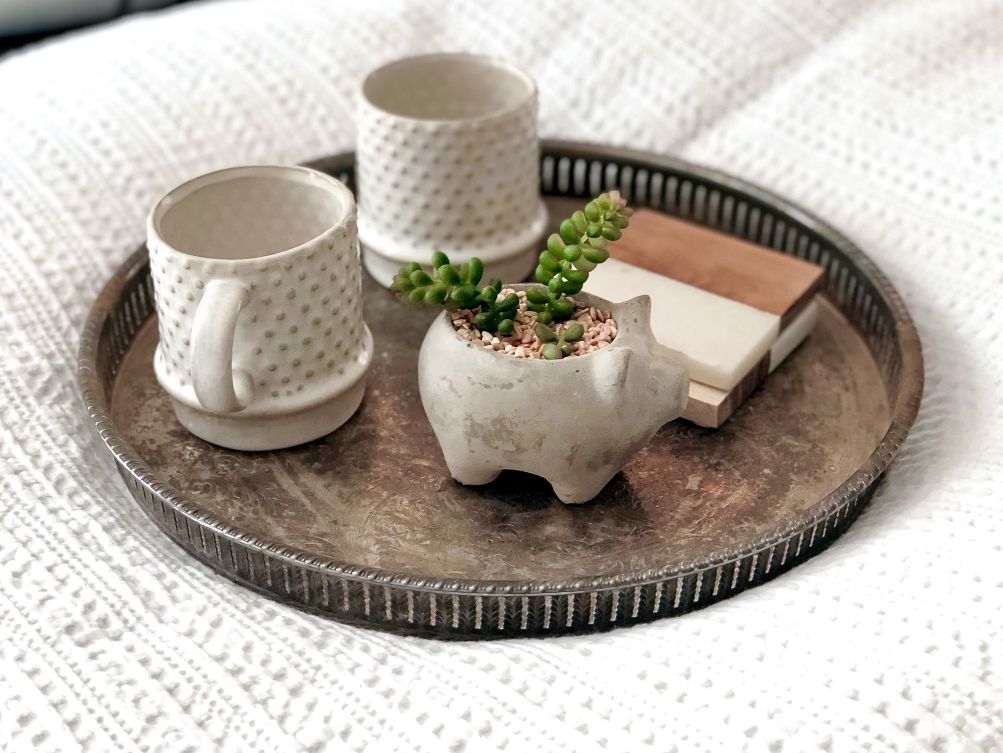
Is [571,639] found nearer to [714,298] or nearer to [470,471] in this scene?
[470,471]

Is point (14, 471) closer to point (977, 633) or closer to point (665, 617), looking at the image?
point (665, 617)

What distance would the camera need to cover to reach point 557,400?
0.60 meters

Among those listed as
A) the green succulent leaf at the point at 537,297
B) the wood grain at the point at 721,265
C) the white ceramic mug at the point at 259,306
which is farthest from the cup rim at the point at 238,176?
the wood grain at the point at 721,265

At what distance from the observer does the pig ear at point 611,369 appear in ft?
1.94

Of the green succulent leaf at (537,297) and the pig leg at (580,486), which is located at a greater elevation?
the green succulent leaf at (537,297)

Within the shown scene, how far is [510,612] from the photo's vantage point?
610 mm

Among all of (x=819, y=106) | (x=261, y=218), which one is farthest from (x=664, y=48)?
(x=261, y=218)

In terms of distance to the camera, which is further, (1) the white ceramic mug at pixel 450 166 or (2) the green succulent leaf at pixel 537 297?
(1) the white ceramic mug at pixel 450 166

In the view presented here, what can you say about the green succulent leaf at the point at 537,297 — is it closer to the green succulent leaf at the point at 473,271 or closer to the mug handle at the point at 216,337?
the green succulent leaf at the point at 473,271

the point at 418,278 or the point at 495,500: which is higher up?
the point at 418,278

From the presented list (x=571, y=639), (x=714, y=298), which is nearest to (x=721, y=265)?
(x=714, y=298)

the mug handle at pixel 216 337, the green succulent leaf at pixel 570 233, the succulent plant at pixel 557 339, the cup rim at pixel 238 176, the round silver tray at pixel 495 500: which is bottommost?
the round silver tray at pixel 495 500

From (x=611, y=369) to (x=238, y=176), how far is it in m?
0.26

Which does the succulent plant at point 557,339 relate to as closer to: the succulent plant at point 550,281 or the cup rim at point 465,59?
the succulent plant at point 550,281
